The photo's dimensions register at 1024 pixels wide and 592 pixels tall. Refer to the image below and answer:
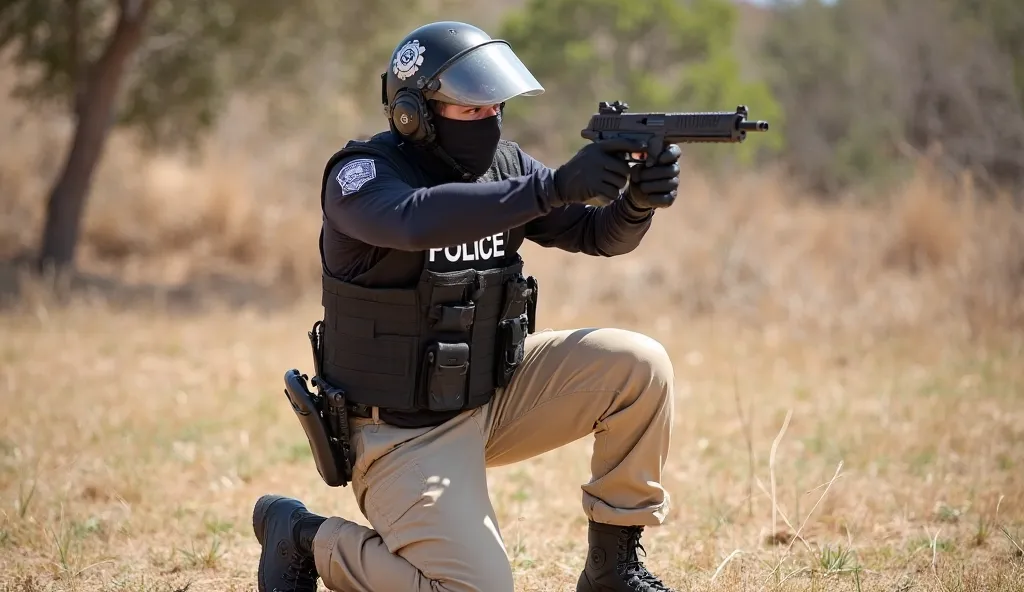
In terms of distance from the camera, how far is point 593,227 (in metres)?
3.18

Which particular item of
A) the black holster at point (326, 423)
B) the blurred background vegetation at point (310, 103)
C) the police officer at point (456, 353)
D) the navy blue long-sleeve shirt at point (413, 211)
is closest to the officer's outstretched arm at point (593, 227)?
the police officer at point (456, 353)

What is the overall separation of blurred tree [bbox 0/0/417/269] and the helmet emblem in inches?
265

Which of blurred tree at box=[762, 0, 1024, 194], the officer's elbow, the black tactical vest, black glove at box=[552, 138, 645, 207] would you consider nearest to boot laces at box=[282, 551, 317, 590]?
the black tactical vest

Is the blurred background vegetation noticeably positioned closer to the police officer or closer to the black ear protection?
the police officer

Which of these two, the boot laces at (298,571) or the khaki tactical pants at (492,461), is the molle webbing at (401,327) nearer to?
the khaki tactical pants at (492,461)

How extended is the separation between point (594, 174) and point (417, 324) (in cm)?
66

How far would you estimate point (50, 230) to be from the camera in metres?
9.31

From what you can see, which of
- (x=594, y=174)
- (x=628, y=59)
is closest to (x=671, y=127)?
(x=594, y=174)

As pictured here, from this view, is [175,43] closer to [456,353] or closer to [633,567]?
[456,353]

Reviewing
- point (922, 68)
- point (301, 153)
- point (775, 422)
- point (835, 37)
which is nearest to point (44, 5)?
point (301, 153)

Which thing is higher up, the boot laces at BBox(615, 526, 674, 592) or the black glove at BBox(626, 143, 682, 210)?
the black glove at BBox(626, 143, 682, 210)

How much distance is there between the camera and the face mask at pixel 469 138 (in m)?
2.96

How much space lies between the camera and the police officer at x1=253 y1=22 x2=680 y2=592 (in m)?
2.68

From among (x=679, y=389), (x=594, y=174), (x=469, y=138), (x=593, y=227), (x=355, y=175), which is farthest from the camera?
(x=679, y=389)
